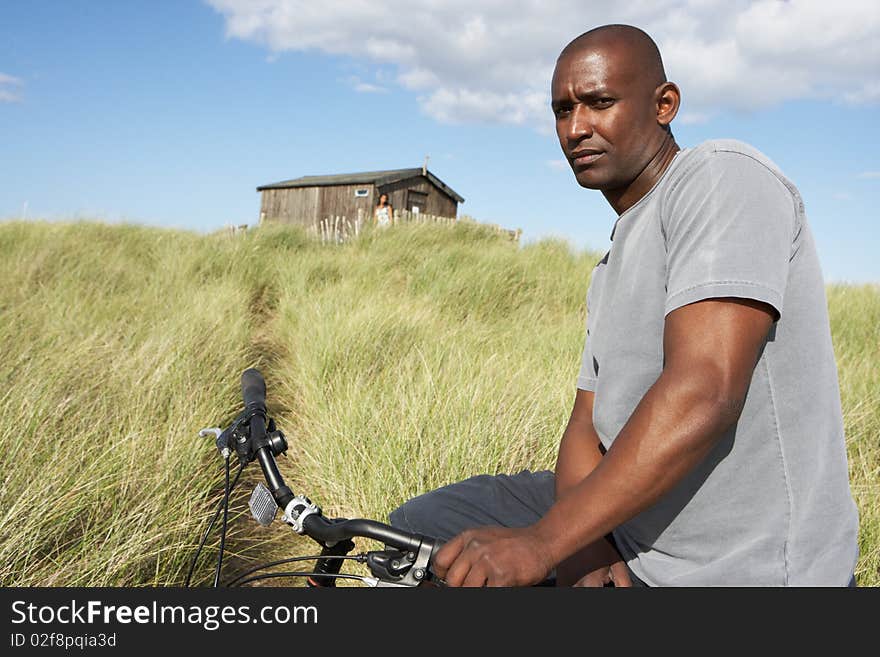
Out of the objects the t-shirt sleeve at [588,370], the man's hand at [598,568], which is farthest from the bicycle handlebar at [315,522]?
the t-shirt sleeve at [588,370]

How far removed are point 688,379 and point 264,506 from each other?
86 centimetres

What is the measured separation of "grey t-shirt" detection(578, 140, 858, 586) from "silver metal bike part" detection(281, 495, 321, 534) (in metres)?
0.71

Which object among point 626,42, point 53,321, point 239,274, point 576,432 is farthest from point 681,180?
point 239,274

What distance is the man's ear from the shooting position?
149 cm

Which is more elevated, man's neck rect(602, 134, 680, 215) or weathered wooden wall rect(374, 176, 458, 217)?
weathered wooden wall rect(374, 176, 458, 217)

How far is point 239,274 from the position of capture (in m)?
9.66

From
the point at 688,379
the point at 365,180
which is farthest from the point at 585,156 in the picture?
the point at 365,180

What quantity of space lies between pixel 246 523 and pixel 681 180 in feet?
10.6

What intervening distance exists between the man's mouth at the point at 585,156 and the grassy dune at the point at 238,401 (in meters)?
1.76

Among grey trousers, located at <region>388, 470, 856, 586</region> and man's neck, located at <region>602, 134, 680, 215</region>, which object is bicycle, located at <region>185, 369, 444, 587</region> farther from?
man's neck, located at <region>602, 134, 680, 215</region>

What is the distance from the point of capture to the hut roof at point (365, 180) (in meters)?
27.4

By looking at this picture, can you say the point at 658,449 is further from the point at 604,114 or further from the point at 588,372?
the point at 604,114

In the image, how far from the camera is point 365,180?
27.3m

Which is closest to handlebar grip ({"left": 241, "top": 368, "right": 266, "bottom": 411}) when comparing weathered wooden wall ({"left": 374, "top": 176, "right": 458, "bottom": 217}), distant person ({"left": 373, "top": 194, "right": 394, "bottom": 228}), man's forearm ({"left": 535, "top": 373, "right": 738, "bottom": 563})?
man's forearm ({"left": 535, "top": 373, "right": 738, "bottom": 563})
